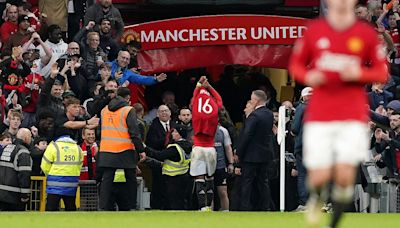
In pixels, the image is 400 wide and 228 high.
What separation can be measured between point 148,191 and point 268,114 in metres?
3.59

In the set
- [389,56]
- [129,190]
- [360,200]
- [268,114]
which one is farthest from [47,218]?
[389,56]

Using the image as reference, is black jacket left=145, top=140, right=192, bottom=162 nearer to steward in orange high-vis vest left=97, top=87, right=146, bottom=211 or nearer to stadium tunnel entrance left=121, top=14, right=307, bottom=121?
steward in orange high-vis vest left=97, top=87, right=146, bottom=211

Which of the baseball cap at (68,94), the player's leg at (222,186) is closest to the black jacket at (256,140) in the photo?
the player's leg at (222,186)

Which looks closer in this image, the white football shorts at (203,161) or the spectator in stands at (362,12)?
the white football shorts at (203,161)

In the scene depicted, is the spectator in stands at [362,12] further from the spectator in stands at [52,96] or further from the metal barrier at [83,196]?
the spectator in stands at [52,96]

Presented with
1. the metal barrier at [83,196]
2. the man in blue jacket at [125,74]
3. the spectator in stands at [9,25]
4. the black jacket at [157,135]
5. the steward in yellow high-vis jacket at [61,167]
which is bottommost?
the metal barrier at [83,196]

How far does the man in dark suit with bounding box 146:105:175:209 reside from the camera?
26219mm

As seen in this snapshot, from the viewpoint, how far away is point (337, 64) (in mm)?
13570

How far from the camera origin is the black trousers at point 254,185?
78.8 feet

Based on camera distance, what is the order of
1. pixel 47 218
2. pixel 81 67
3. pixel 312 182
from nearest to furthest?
pixel 312 182 → pixel 47 218 → pixel 81 67

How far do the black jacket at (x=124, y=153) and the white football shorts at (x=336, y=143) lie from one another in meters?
9.68

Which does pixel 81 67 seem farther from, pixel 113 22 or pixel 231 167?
pixel 231 167

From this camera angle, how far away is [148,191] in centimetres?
2673

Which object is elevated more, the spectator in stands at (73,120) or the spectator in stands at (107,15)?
the spectator in stands at (107,15)
